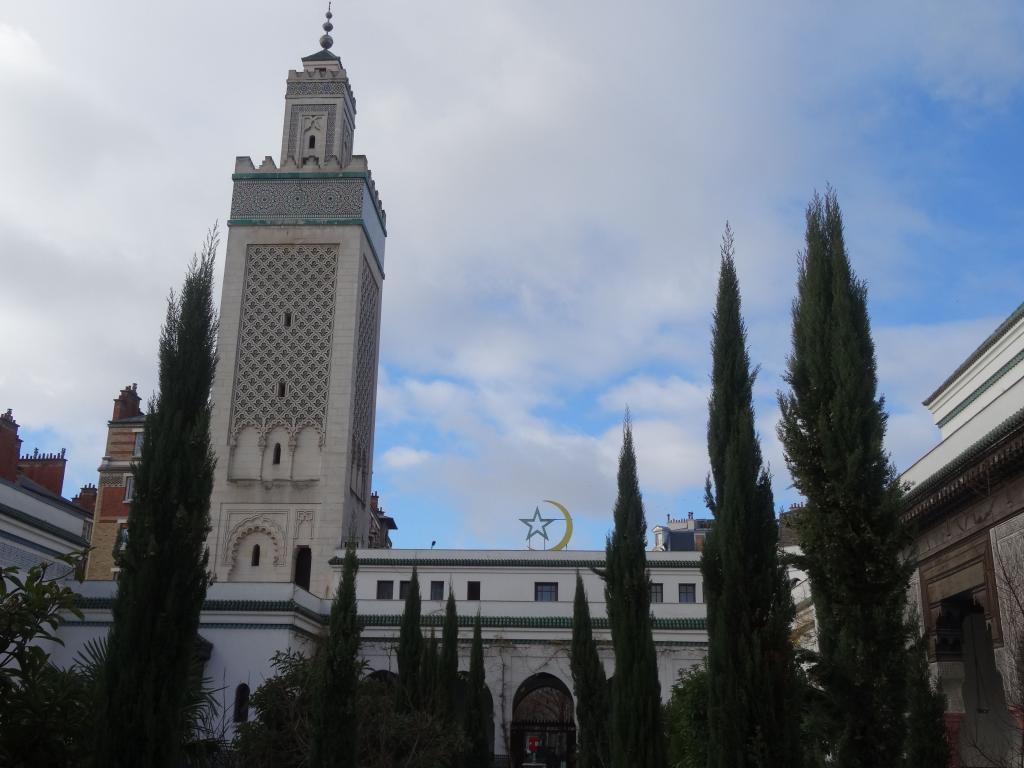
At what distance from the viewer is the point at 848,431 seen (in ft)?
33.2

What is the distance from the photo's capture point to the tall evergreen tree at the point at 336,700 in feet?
42.4

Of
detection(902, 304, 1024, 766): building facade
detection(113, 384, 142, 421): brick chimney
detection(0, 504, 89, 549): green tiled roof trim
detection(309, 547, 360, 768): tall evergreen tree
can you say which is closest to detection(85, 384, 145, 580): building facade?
detection(113, 384, 142, 421): brick chimney

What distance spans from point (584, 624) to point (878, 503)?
41.8ft

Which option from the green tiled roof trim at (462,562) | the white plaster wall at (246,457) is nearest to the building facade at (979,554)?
the green tiled roof trim at (462,562)

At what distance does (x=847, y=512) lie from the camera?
1009 centimetres

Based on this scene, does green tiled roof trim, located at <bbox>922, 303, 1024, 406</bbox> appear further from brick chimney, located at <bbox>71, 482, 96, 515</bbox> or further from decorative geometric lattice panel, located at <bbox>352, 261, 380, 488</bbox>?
brick chimney, located at <bbox>71, 482, 96, 515</bbox>

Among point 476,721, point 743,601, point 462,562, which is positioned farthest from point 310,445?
point 743,601

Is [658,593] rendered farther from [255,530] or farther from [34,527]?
[34,527]

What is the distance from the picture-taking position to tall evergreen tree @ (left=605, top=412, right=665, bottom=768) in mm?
13508

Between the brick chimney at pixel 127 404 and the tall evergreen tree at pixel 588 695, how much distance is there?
24.3 meters

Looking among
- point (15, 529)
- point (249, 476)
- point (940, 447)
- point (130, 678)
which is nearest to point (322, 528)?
point (249, 476)

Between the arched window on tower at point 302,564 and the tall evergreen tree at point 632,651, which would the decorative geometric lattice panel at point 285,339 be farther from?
the tall evergreen tree at point 632,651

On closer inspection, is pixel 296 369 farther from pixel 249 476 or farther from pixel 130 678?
pixel 130 678

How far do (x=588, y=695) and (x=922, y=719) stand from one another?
12.1m
